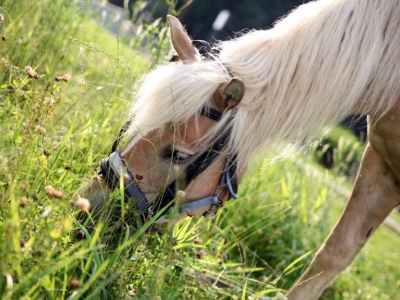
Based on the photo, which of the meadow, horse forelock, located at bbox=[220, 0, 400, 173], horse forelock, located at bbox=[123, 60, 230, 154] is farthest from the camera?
horse forelock, located at bbox=[220, 0, 400, 173]

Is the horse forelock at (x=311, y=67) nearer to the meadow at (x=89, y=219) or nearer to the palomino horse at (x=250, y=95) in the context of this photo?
the palomino horse at (x=250, y=95)

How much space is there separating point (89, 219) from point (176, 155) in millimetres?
451

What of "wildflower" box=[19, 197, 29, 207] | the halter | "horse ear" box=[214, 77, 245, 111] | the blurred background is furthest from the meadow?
the blurred background

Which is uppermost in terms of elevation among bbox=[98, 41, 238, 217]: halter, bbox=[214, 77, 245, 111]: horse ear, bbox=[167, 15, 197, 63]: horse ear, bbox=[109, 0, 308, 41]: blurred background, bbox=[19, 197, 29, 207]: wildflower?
bbox=[167, 15, 197, 63]: horse ear

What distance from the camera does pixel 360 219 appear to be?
329 cm

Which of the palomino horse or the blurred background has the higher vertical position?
the palomino horse

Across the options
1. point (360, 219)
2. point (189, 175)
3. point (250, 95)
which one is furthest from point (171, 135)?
point (360, 219)

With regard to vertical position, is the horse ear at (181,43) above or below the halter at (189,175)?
above

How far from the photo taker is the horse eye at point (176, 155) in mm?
2225

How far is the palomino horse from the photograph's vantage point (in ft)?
7.20

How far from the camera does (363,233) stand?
3291 mm

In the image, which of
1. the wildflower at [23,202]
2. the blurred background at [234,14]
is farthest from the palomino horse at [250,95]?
the blurred background at [234,14]

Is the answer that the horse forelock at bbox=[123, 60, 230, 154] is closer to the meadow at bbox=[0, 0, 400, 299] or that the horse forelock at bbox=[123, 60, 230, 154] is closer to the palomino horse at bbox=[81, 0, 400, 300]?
the palomino horse at bbox=[81, 0, 400, 300]

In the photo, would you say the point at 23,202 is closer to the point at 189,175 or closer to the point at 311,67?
the point at 189,175
